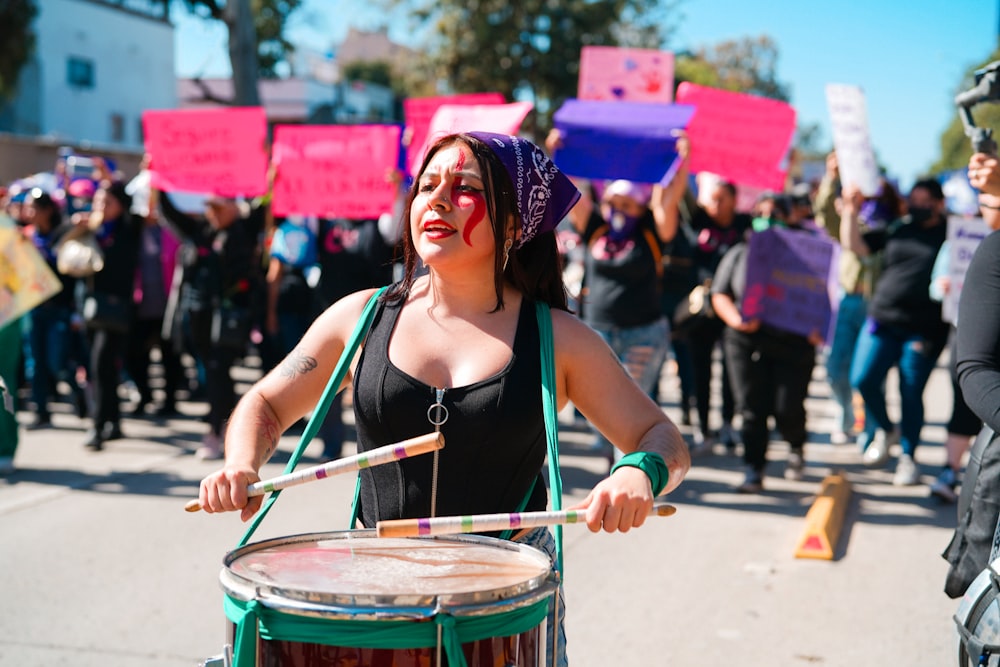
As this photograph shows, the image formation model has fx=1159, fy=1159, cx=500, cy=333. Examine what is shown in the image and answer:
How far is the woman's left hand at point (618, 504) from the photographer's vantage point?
211 centimetres

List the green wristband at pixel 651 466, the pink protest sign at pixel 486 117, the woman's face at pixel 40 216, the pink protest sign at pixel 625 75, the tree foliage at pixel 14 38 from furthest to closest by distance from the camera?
1. the tree foliage at pixel 14 38
2. the woman's face at pixel 40 216
3. the pink protest sign at pixel 625 75
4. the pink protest sign at pixel 486 117
5. the green wristband at pixel 651 466

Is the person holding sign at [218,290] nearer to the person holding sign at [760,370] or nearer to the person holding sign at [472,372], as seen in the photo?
the person holding sign at [760,370]

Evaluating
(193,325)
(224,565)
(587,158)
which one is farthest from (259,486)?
(193,325)

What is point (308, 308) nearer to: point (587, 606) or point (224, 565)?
point (587, 606)


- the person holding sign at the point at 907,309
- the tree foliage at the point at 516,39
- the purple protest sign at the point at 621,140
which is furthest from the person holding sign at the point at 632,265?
the tree foliage at the point at 516,39

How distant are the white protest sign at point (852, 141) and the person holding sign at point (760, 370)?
0.63m

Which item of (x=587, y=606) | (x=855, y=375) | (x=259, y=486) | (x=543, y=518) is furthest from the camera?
(x=855, y=375)

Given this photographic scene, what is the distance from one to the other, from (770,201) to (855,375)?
141cm

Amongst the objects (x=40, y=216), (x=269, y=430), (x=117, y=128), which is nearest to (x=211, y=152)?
(x=40, y=216)

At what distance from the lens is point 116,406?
8922mm

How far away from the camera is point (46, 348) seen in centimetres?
997

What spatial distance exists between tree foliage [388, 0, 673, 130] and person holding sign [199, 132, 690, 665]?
25.9 metres

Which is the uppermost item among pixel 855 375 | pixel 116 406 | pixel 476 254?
pixel 476 254

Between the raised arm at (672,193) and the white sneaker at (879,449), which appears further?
the white sneaker at (879,449)
